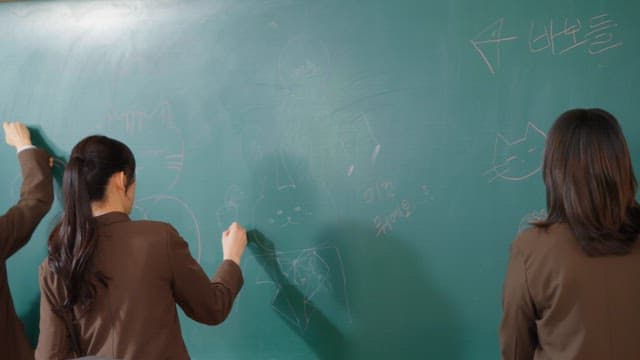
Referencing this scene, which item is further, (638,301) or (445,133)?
(445,133)

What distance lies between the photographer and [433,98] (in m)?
1.82

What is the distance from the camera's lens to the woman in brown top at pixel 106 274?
1.37 m

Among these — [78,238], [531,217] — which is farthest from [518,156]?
[78,238]

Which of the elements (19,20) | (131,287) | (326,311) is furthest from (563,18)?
(19,20)

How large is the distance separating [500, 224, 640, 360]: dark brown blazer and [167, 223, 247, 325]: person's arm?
821 mm

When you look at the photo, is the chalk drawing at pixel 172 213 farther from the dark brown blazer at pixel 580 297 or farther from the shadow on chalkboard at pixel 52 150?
the dark brown blazer at pixel 580 297

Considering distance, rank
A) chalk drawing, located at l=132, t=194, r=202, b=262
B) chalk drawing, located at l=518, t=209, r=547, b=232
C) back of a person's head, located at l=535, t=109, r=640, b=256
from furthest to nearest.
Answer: chalk drawing, located at l=132, t=194, r=202, b=262 → chalk drawing, located at l=518, t=209, r=547, b=232 → back of a person's head, located at l=535, t=109, r=640, b=256

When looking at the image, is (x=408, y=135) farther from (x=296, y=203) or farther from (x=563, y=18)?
(x=563, y=18)

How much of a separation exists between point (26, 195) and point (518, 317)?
170 centimetres

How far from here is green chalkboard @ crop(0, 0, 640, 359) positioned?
69.7 inches

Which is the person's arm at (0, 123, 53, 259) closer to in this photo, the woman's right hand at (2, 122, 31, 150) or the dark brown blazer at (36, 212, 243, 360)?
the woman's right hand at (2, 122, 31, 150)

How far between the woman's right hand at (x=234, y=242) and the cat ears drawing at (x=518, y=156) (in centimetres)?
87

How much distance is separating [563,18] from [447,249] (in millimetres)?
850

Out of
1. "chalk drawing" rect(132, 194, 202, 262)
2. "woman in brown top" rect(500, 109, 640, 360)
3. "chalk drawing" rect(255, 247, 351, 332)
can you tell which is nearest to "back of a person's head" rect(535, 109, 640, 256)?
"woman in brown top" rect(500, 109, 640, 360)
